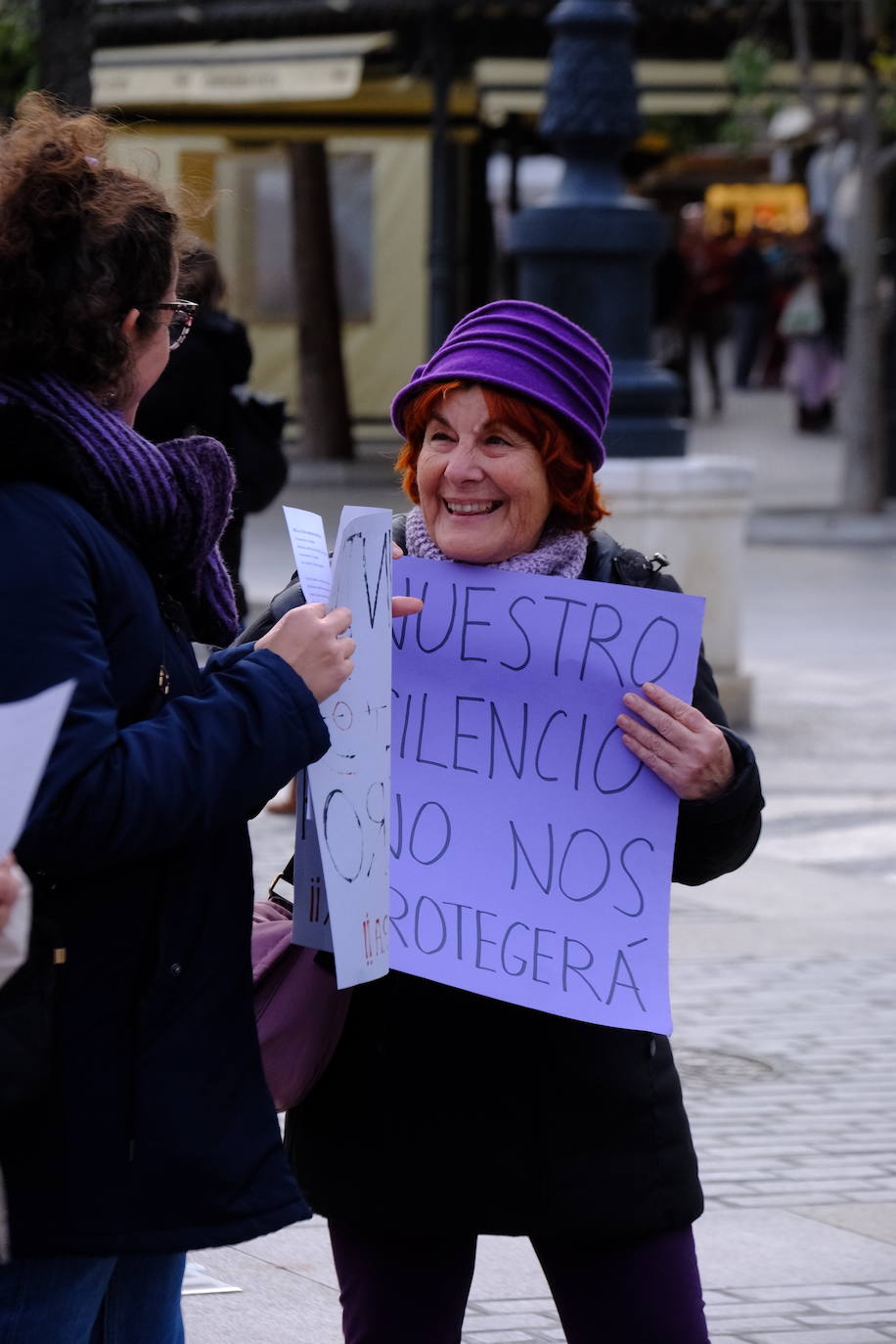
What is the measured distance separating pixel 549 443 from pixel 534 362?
0.33 feet

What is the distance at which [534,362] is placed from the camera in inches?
112

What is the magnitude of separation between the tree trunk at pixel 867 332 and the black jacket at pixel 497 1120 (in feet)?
51.1

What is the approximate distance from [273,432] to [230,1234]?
5.83m

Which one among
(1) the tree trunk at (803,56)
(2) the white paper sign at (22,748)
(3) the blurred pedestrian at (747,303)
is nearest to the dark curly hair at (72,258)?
(2) the white paper sign at (22,748)

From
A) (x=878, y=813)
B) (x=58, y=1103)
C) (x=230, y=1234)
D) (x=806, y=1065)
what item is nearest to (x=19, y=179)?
(x=58, y=1103)

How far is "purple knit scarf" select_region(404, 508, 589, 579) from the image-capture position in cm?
288

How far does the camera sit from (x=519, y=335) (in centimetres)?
285

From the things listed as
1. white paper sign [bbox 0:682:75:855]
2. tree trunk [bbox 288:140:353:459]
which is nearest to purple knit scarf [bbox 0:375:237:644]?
white paper sign [bbox 0:682:75:855]

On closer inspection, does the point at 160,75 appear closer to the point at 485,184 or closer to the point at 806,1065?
the point at 485,184

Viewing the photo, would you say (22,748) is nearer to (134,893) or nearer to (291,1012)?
(134,893)

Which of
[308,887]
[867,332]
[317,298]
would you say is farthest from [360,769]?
[317,298]

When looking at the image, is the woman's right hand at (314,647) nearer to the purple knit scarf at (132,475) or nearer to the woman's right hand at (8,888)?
the purple knit scarf at (132,475)

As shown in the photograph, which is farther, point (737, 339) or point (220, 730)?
point (737, 339)

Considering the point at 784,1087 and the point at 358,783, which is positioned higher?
the point at 358,783
